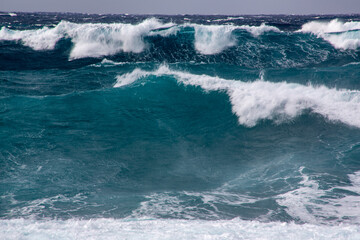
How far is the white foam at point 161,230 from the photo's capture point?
4.05m

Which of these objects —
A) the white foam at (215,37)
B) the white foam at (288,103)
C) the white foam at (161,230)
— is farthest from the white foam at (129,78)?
the white foam at (161,230)

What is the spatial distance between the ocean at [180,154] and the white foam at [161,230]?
22 millimetres

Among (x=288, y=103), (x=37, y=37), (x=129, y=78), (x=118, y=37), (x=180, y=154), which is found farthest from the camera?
(x=37, y=37)

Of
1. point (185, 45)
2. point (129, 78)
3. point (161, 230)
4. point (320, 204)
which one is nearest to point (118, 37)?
point (185, 45)

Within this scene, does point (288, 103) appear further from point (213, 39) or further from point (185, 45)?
point (213, 39)

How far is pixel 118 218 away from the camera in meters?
4.91

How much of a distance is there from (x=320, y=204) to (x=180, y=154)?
349cm

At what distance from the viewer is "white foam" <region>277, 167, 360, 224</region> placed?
496cm

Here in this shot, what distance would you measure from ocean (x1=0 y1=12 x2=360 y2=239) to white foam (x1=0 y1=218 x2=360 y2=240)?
0.02 metres

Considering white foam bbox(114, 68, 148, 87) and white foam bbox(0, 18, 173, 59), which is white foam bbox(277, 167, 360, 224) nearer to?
white foam bbox(114, 68, 148, 87)

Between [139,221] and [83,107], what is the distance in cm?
686

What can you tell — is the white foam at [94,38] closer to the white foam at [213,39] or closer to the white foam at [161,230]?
the white foam at [213,39]

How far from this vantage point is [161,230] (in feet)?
14.0

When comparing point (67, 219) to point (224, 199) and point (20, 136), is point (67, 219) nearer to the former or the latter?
point (224, 199)
